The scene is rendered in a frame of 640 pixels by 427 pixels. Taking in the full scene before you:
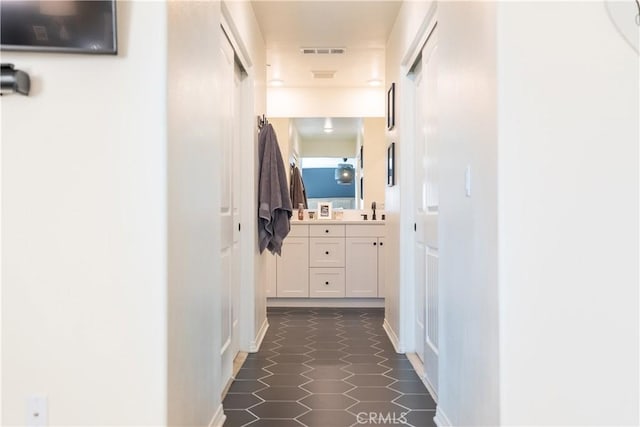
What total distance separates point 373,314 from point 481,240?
3.24m

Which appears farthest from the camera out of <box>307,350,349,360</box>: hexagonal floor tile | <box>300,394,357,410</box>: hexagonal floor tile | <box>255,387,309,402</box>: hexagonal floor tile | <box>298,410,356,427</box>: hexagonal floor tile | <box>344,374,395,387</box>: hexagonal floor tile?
<box>307,350,349,360</box>: hexagonal floor tile

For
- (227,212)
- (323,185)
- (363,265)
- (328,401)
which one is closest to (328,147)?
(323,185)

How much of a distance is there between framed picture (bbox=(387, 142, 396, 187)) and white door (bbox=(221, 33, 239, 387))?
4.12 ft

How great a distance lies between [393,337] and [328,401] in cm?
124

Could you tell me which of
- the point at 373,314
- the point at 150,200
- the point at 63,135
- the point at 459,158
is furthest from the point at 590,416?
the point at 373,314

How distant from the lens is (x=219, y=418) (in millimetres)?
2164

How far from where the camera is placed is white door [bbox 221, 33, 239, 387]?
8.55 feet

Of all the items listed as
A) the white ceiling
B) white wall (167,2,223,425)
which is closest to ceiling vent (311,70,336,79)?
the white ceiling

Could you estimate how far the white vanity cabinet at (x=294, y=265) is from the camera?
498 centimetres

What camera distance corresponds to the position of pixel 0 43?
1418mm

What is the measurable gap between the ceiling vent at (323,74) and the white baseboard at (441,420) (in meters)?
3.56

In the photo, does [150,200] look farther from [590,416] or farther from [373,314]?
[373,314]

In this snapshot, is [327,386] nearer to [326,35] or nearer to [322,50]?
[326,35]
